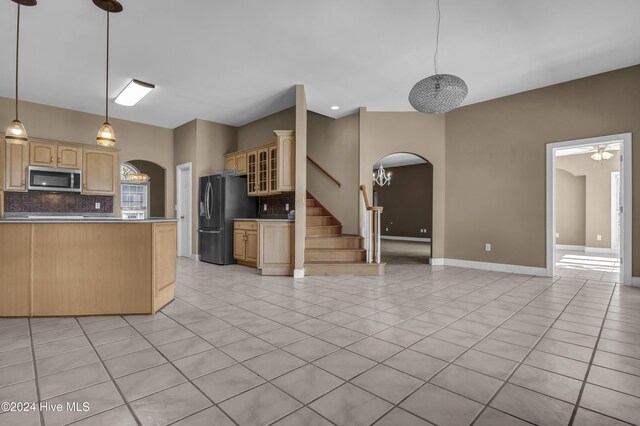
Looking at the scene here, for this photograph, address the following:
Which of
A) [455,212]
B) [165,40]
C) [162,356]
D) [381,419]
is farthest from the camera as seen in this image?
[455,212]

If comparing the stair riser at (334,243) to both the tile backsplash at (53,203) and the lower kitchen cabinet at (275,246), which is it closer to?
the lower kitchen cabinet at (275,246)

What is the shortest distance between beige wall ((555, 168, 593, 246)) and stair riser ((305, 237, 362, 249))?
6.78m

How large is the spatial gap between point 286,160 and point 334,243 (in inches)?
66.7

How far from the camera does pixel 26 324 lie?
2.88 m

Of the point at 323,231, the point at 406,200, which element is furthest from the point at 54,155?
the point at 406,200

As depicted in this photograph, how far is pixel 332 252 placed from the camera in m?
5.62

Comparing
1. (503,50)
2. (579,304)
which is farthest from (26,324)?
(503,50)

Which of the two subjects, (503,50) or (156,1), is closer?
(156,1)

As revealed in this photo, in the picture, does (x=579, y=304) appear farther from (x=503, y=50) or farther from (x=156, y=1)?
(x=156, y=1)

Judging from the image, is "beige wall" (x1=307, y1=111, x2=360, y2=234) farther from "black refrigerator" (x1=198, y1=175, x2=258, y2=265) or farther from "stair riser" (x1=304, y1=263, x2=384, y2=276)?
"black refrigerator" (x1=198, y1=175, x2=258, y2=265)

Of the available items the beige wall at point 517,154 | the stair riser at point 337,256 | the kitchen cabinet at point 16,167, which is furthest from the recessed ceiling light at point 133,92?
the beige wall at point 517,154

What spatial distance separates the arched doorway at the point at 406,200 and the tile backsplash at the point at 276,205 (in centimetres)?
541

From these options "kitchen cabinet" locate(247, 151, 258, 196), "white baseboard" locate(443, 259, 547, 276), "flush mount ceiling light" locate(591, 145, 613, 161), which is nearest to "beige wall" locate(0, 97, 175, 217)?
"kitchen cabinet" locate(247, 151, 258, 196)

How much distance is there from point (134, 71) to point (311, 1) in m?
3.01
